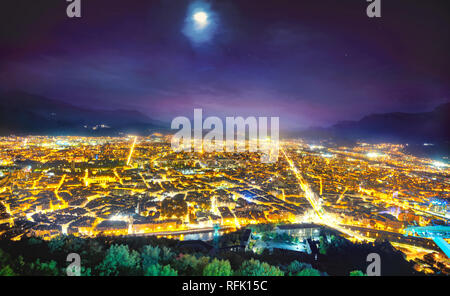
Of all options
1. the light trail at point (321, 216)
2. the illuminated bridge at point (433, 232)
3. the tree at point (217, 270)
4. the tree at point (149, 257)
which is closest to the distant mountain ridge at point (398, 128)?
the light trail at point (321, 216)

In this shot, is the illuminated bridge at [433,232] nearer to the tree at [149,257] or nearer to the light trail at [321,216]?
the light trail at [321,216]

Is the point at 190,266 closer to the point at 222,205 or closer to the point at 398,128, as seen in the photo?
the point at 222,205

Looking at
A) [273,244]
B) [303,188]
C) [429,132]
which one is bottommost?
[273,244]

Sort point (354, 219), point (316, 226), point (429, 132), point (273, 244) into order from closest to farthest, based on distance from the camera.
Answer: point (273, 244) < point (316, 226) < point (354, 219) < point (429, 132)

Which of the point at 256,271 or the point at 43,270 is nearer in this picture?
the point at 43,270

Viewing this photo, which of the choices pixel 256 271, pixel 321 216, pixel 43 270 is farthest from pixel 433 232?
pixel 43 270

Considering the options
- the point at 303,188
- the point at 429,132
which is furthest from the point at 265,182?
the point at 429,132
